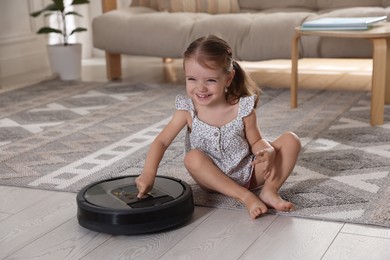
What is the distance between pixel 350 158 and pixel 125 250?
918 millimetres

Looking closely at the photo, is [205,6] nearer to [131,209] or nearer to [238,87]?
[238,87]

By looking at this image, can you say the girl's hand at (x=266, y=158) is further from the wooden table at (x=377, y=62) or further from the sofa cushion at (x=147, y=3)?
the sofa cushion at (x=147, y=3)

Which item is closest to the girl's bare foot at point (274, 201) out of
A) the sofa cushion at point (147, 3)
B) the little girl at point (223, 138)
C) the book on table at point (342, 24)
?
the little girl at point (223, 138)

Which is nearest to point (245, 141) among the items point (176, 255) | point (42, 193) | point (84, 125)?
point (176, 255)

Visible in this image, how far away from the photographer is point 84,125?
266cm

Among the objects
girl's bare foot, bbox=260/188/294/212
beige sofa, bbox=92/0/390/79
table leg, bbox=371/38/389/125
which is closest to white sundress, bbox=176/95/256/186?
girl's bare foot, bbox=260/188/294/212

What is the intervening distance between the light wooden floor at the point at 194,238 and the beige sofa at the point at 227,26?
1.62 metres

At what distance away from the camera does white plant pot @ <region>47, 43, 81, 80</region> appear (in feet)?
12.3

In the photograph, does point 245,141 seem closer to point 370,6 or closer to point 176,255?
point 176,255

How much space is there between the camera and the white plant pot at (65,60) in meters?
3.75

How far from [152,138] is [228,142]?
2.42ft

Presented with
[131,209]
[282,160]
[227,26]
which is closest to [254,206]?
[282,160]

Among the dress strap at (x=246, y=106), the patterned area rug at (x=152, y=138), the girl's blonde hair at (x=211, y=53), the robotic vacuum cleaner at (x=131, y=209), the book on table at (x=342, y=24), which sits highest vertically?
the girl's blonde hair at (x=211, y=53)

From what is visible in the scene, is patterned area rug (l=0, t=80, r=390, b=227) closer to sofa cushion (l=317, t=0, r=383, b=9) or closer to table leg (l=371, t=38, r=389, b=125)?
table leg (l=371, t=38, r=389, b=125)
